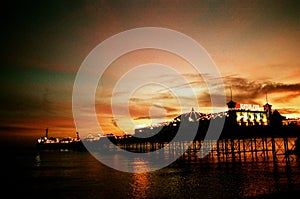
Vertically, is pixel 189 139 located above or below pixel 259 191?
above

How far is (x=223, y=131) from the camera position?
128ft

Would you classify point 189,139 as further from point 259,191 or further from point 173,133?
point 259,191

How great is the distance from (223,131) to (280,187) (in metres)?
17.7

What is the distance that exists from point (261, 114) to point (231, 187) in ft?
242

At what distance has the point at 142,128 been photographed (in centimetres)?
11281

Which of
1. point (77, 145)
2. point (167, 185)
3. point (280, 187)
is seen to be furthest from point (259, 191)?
point (77, 145)

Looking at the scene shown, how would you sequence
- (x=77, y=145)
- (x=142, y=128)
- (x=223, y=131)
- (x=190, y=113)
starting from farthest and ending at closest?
(x=77, y=145)
(x=190, y=113)
(x=142, y=128)
(x=223, y=131)

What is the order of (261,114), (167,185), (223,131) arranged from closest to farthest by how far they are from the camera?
1. (167,185)
2. (223,131)
3. (261,114)

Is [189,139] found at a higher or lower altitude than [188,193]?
higher

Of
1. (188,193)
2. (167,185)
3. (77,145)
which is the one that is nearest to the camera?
(188,193)

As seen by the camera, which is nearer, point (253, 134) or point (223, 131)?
point (253, 134)

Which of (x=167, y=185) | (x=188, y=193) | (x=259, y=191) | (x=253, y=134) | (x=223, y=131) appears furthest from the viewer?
(x=223, y=131)

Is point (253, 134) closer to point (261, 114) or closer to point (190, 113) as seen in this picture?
point (261, 114)

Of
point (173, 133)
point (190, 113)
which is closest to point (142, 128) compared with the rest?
point (190, 113)
